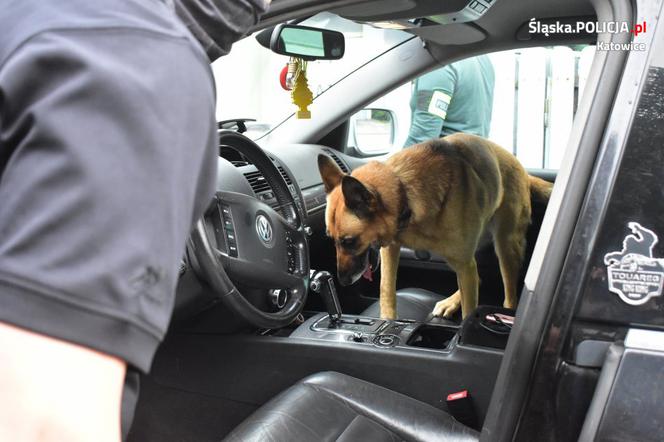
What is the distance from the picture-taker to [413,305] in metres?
2.52

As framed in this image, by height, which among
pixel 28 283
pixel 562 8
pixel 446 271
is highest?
pixel 562 8

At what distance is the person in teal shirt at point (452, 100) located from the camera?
9.37 ft

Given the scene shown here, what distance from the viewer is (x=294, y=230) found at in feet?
6.45

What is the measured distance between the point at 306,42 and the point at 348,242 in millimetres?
865

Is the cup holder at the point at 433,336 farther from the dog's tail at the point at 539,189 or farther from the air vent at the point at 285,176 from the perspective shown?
the dog's tail at the point at 539,189

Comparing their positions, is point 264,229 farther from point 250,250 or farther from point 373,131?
point 373,131

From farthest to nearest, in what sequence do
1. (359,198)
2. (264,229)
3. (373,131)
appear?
(373,131)
(359,198)
(264,229)

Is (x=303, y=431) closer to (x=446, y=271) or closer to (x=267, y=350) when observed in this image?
(x=267, y=350)

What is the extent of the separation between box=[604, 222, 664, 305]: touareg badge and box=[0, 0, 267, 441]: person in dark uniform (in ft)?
2.45

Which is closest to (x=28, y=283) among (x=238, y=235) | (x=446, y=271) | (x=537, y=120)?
(x=238, y=235)

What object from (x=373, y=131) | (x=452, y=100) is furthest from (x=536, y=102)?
(x=452, y=100)

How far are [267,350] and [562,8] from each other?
1.40m

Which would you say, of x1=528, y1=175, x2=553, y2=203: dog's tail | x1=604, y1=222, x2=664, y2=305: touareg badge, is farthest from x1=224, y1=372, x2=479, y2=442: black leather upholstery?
x1=528, y1=175, x2=553, y2=203: dog's tail

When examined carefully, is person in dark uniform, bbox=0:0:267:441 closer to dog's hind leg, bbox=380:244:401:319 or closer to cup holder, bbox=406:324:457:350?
cup holder, bbox=406:324:457:350
